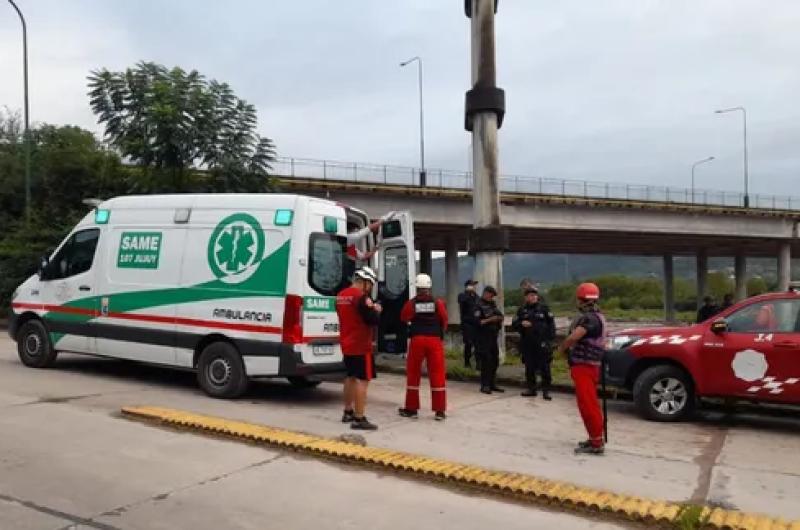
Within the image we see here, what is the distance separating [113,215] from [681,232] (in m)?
38.7

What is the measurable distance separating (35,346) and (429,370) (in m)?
6.27

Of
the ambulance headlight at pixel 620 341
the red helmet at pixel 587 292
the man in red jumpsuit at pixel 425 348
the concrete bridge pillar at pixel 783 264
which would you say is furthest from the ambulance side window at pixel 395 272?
the concrete bridge pillar at pixel 783 264

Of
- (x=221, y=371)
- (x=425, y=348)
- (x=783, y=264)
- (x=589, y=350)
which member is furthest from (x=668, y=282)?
(x=589, y=350)

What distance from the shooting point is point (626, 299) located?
85.2 meters

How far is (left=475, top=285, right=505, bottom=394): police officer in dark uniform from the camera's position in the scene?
422 inches

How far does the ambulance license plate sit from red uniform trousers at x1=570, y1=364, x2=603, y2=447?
10.7ft

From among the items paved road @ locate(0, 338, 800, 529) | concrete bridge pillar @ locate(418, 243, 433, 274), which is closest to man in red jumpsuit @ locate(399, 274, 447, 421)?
paved road @ locate(0, 338, 800, 529)

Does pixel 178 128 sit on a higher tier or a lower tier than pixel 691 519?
higher

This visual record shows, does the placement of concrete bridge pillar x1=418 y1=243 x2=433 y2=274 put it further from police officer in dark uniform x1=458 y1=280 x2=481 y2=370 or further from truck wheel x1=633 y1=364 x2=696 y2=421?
truck wheel x1=633 y1=364 x2=696 y2=421

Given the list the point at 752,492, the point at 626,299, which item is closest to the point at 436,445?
the point at 752,492

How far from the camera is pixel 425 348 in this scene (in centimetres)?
855

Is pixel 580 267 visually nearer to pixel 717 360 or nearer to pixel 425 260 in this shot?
pixel 425 260

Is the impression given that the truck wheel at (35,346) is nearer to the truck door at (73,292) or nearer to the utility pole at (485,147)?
the truck door at (73,292)

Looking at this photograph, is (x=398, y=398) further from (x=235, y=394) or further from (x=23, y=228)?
(x=23, y=228)
